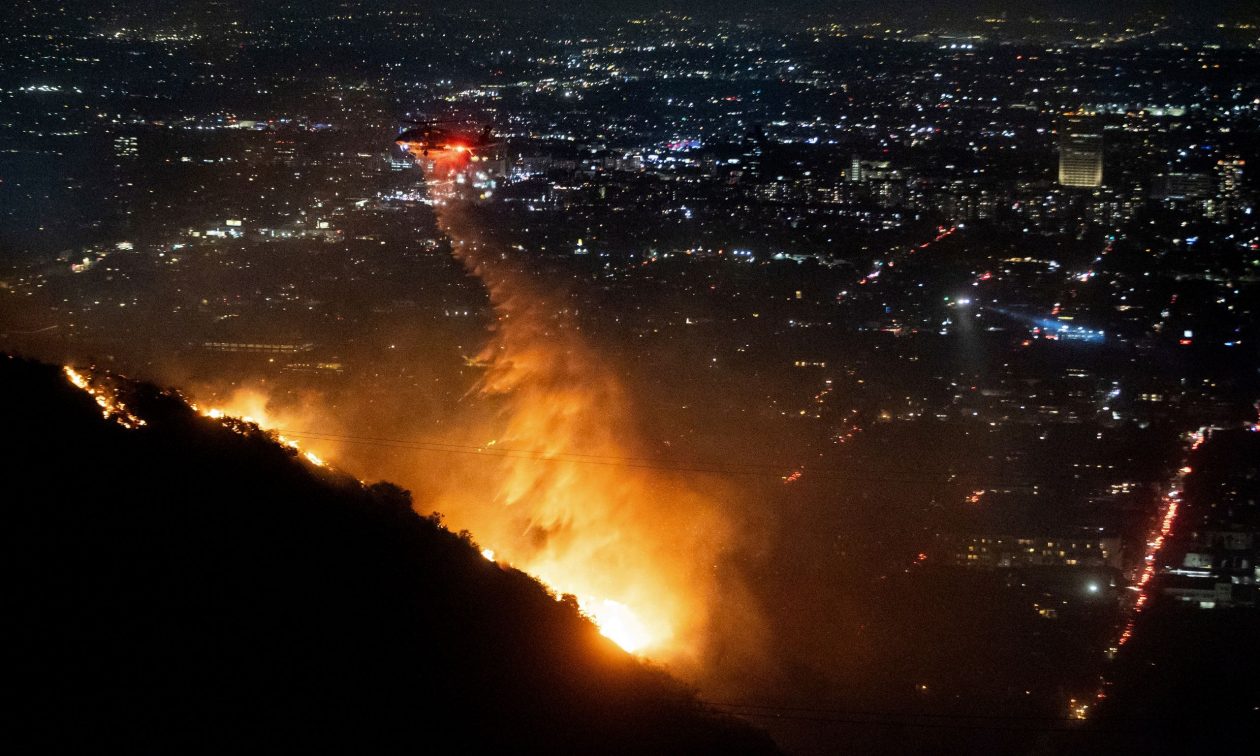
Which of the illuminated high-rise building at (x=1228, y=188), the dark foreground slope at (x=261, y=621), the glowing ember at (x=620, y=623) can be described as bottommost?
the glowing ember at (x=620, y=623)

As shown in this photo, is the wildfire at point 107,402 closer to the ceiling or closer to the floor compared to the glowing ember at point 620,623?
closer to the ceiling

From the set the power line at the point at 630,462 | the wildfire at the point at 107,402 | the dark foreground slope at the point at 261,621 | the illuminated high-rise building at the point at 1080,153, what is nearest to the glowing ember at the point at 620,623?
the dark foreground slope at the point at 261,621

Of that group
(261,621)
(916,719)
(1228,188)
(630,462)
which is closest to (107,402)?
(261,621)

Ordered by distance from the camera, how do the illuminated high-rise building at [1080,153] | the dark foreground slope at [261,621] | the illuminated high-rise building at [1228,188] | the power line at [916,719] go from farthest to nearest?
the illuminated high-rise building at [1080,153], the illuminated high-rise building at [1228,188], the power line at [916,719], the dark foreground slope at [261,621]

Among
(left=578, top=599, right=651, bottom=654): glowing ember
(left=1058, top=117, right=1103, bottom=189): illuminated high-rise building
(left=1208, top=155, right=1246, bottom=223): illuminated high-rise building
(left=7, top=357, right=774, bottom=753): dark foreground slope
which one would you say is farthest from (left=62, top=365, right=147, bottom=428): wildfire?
(left=1208, top=155, right=1246, bottom=223): illuminated high-rise building

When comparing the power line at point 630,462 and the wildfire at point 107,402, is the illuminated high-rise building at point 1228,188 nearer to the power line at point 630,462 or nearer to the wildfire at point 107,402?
the power line at point 630,462

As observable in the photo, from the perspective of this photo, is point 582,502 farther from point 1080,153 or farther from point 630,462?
point 1080,153

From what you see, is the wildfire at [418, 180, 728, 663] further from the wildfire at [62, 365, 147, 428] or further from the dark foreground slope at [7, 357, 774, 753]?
the wildfire at [62, 365, 147, 428]
